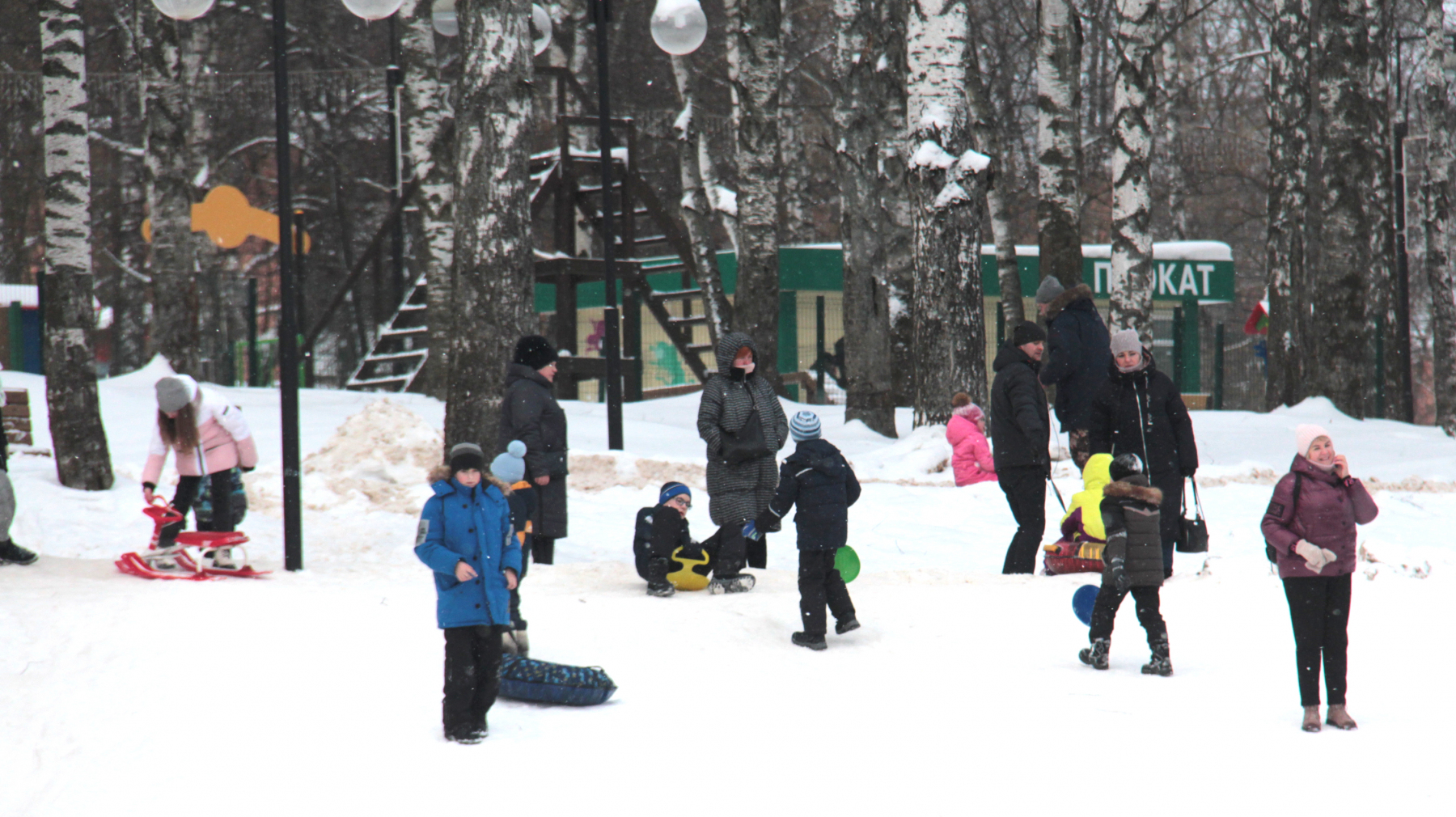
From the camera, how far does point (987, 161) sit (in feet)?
40.8

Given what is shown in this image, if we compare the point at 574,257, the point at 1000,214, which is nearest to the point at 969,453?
the point at 1000,214

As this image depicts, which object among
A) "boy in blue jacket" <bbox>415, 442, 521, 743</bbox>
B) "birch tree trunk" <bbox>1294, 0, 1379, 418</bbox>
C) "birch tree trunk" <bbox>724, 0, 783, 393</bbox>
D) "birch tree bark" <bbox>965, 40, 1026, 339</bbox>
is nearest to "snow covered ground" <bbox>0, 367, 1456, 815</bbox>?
"boy in blue jacket" <bbox>415, 442, 521, 743</bbox>

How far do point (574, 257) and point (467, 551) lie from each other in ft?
42.2

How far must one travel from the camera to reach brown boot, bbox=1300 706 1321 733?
532 cm

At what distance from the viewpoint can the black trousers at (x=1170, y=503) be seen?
7301 mm

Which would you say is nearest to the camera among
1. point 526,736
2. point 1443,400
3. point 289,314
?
point 526,736

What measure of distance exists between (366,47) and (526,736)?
3086 cm

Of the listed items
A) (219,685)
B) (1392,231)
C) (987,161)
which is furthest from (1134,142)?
(219,685)

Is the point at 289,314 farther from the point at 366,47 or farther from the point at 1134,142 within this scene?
the point at 366,47

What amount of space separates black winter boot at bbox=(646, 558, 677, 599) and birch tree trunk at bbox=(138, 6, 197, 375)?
11415 millimetres

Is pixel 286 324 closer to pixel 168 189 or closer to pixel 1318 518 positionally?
pixel 1318 518

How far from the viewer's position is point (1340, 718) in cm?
532

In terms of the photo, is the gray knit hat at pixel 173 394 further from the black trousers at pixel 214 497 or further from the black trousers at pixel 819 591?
the black trousers at pixel 819 591

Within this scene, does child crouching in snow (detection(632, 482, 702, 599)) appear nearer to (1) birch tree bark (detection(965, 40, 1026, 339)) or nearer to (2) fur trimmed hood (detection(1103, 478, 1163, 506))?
(2) fur trimmed hood (detection(1103, 478, 1163, 506))
